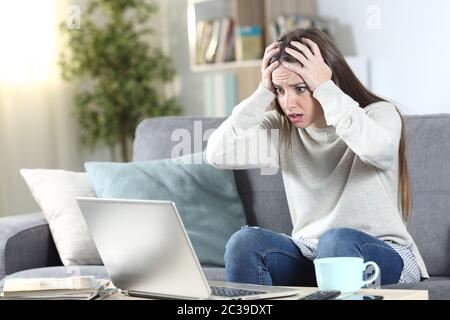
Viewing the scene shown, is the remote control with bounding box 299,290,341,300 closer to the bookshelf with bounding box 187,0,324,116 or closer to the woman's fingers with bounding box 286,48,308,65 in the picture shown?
the woman's fingers with bounding box 286,48,308,65

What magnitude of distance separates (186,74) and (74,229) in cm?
250

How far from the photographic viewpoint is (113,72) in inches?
175

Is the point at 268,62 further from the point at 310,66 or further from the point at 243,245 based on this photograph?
the point at 243,245

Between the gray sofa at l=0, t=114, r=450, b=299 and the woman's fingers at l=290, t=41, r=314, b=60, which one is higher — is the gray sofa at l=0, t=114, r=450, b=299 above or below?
below

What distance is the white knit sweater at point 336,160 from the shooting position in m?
1.89

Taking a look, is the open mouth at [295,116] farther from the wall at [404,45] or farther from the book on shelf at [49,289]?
the wall at [404,45]

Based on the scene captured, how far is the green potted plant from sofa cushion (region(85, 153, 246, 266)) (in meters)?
1.89

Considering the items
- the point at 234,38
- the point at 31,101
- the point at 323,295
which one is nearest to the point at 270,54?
the point at 323,295

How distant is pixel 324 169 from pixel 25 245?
37.6 inches

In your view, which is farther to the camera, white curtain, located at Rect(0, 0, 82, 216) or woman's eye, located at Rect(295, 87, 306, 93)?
white curtain, located at Rect(0, 0, 82, 216)

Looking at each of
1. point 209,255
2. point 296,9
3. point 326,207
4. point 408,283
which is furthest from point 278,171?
point 296,9

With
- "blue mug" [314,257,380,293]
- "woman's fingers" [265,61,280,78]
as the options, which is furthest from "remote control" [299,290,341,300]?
"woman's fingers" [265,61,280,78]

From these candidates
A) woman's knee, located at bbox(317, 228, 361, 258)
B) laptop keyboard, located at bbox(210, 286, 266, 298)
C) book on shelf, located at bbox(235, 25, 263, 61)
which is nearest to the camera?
laptop keyboard, located at bbox(210, 286, 266, 298)

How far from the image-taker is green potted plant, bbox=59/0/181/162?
4367mm
